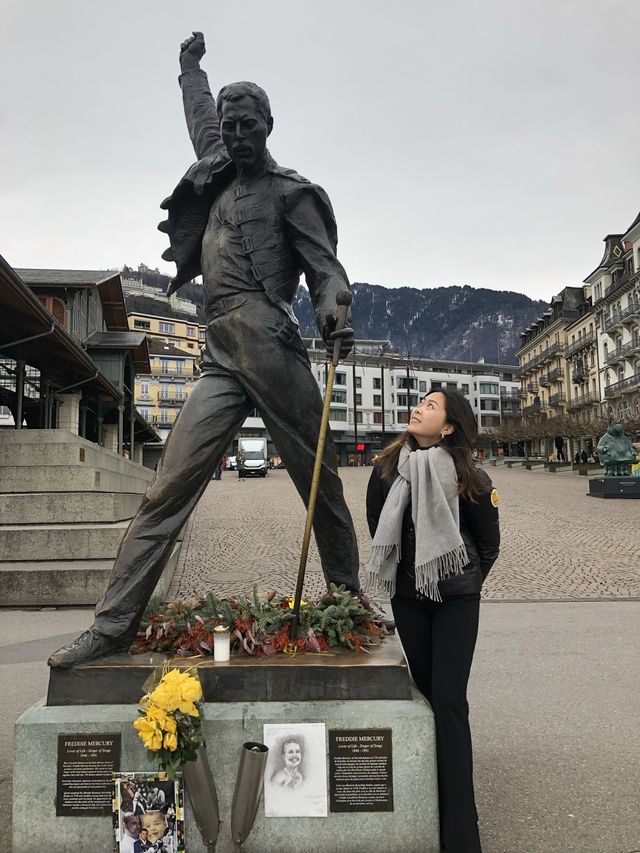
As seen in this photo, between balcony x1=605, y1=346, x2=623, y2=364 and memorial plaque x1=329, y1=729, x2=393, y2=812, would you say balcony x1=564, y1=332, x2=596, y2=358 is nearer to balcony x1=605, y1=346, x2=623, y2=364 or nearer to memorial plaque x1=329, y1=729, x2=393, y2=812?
balcony x1=605, y1=346, x2=623, y2=364

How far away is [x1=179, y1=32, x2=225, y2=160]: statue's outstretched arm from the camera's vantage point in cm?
369

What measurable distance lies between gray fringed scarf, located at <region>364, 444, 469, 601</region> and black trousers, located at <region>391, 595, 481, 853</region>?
4.6 inches

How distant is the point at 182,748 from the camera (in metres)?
2.20

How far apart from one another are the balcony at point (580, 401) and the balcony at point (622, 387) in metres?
3.88

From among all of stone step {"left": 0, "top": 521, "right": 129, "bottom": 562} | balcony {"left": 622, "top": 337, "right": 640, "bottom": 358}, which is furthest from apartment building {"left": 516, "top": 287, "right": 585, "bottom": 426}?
stone step {"left": 0, "top": 521, "right": 129, "bottom": 562}

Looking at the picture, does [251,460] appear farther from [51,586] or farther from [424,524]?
[424,524]

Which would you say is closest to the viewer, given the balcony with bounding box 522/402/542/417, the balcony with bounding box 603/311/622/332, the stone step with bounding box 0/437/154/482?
the stone step with bounding box 0/437/154/482

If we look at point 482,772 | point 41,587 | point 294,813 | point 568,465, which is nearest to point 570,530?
point 41,587

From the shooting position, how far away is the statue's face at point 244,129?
3086 millimetres

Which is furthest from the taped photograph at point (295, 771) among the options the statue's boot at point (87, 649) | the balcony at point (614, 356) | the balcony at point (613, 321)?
the balcony at point (613, 321)

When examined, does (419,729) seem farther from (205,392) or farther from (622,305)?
(622,305)

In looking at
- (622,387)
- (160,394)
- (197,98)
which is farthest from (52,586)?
(160,394)

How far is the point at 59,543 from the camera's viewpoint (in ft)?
23.5

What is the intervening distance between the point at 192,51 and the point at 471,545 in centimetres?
306
